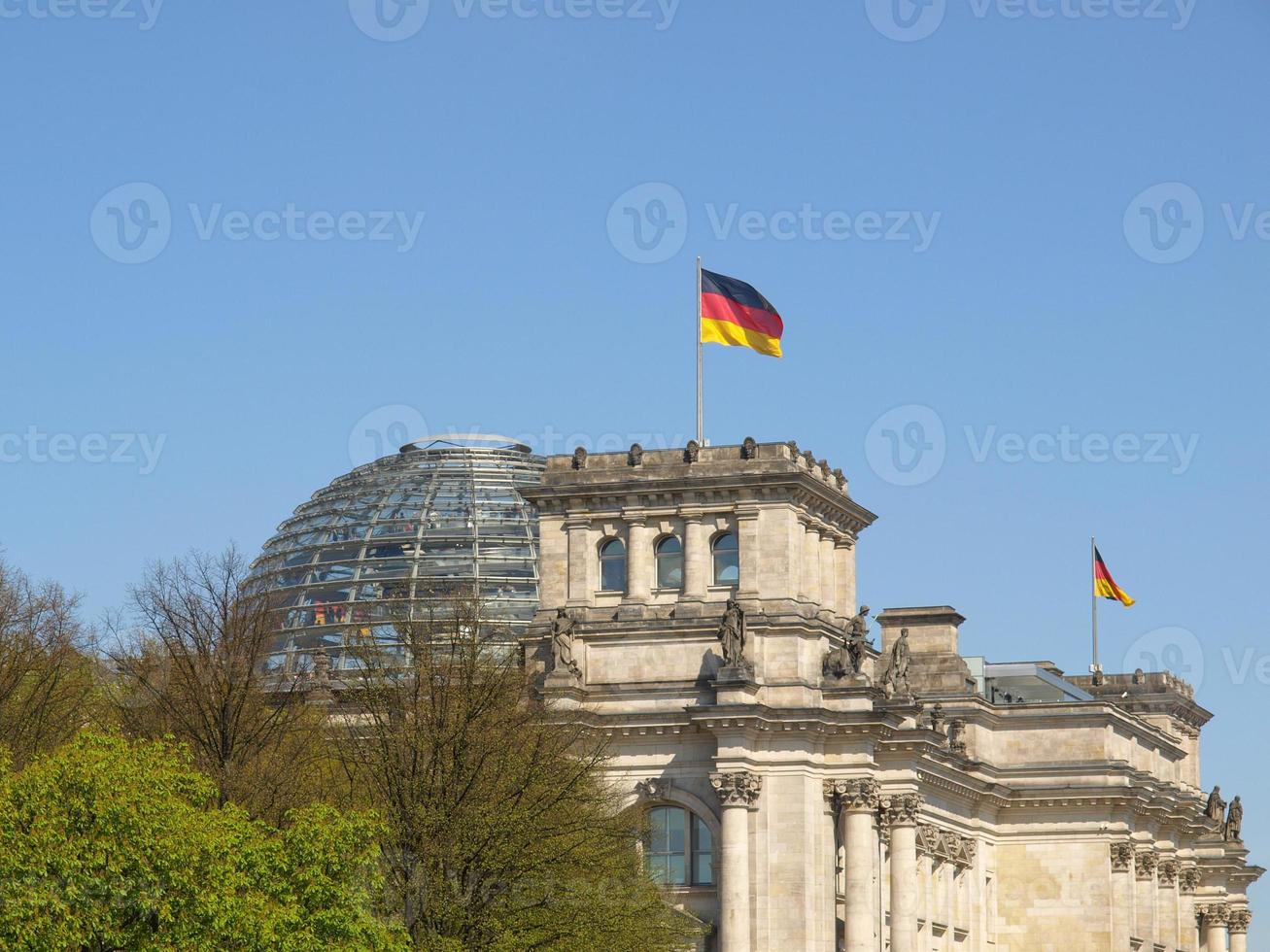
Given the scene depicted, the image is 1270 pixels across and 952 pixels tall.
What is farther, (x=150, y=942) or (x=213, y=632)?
(x=213, y=632)

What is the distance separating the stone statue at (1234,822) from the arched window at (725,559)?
214 ft

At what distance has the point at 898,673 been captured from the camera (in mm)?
102312

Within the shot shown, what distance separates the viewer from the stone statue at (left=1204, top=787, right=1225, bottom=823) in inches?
5842

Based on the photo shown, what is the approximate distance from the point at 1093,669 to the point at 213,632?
77563 millimetres

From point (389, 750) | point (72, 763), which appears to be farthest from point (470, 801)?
point (72, 763)

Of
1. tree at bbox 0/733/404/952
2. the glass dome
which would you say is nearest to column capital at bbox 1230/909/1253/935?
the glass dome

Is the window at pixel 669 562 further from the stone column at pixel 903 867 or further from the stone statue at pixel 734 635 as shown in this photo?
the stone column at pixel 903 867

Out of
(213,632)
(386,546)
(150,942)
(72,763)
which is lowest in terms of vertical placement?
(150,942)

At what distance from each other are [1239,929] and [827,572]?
215ft

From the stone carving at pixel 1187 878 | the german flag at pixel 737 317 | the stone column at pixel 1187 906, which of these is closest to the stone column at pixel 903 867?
the german flag at pixel 737 317

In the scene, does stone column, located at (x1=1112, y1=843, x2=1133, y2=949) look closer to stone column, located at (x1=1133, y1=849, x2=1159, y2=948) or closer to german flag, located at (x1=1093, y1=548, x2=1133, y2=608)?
stone column, located at (x1=1133, y1=849, x2=1159, y2=948)

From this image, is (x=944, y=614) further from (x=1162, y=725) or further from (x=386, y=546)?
(x=386, y=546)

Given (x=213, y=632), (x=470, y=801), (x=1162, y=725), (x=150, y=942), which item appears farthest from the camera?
(x=1162, y=725)

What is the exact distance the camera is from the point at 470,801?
72.3 meters
